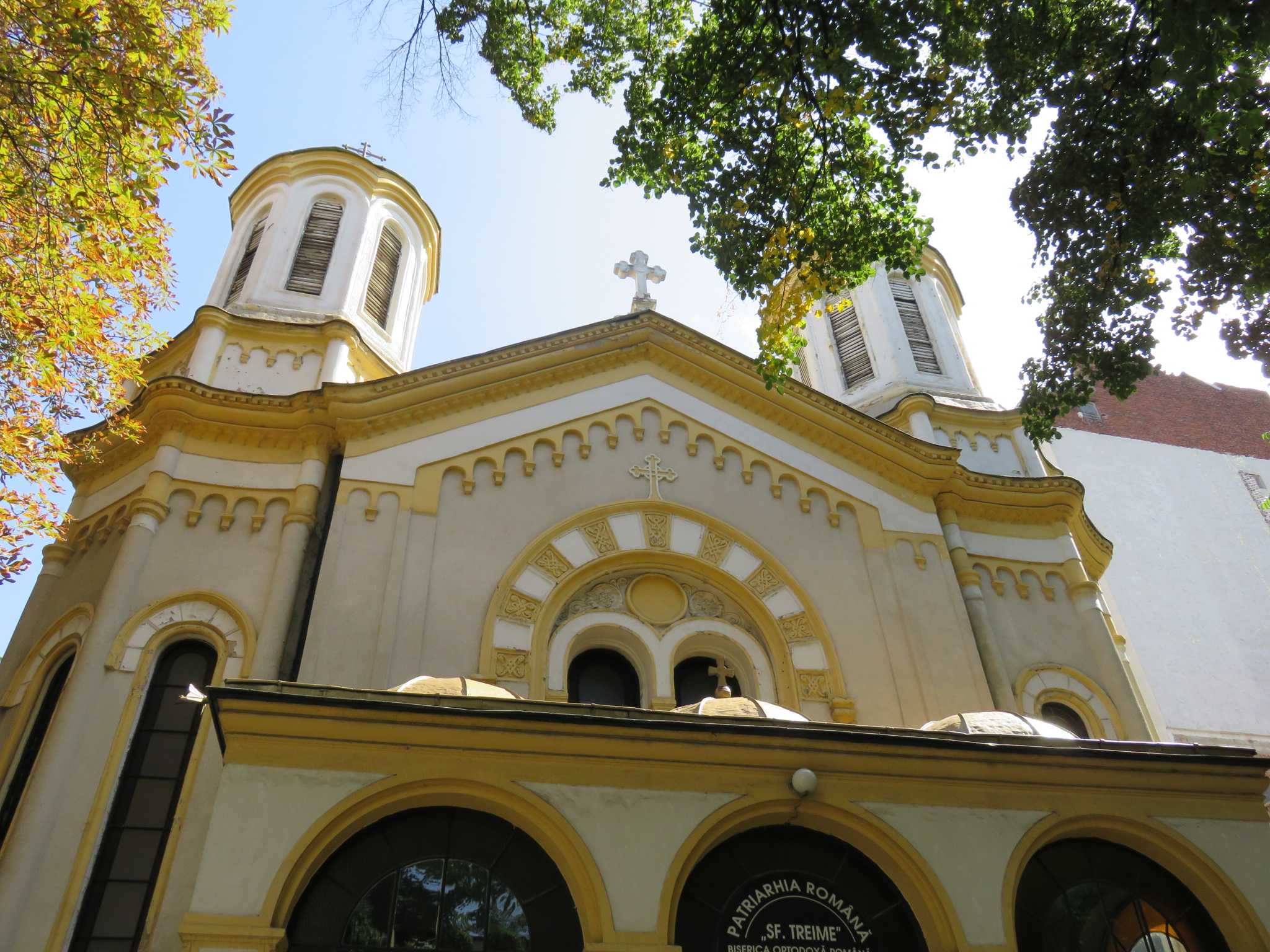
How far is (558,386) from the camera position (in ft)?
41.3

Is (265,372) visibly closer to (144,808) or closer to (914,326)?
(144,808)

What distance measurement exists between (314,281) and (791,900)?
459 inches

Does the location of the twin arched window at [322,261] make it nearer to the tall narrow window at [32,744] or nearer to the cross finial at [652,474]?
the cross finial at [652,474]

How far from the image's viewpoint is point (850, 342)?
17328 mm

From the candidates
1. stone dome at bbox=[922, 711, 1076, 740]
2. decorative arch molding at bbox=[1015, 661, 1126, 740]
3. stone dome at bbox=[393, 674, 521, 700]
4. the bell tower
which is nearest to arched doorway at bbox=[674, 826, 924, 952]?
stone dome at bbox=[922, 711, 1076, 740]

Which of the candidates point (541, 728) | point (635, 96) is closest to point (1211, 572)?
point (635, 96)

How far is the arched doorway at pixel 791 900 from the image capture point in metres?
7.01

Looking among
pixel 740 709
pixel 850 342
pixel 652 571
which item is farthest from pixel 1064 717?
pixel 850 342

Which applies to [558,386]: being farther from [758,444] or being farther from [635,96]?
[635,96]

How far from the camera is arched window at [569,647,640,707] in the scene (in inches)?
424

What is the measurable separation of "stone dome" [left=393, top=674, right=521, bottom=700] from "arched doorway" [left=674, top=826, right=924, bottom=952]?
2028mm

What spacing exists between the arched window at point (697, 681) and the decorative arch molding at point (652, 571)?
1.43 ft

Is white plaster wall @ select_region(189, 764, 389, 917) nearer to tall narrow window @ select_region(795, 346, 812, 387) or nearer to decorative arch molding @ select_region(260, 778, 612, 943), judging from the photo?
decorative arch molding @ select_region(260, 778, 612, 943)

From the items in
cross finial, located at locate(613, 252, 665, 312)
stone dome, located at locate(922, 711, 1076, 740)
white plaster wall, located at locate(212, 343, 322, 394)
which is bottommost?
stone dome, located at locate(922, 711, 1076, 740)
